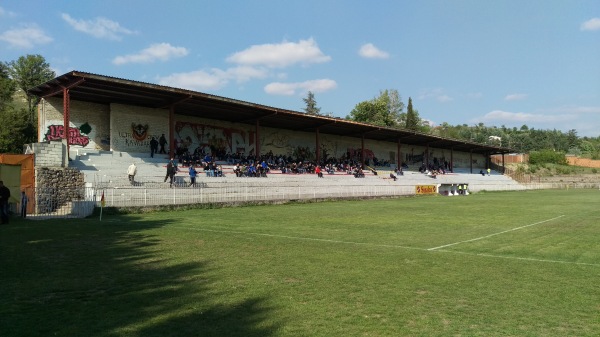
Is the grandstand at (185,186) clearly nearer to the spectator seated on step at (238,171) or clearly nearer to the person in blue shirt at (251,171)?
the spectator seated on step at (238,171)

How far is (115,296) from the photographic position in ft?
19.9

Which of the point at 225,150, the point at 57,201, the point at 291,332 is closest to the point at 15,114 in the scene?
the point at 225,150

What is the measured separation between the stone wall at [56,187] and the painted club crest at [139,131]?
10.5 meters

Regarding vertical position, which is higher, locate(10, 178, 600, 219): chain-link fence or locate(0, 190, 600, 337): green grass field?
locate(10, 178, 600, 219): chain-link fence

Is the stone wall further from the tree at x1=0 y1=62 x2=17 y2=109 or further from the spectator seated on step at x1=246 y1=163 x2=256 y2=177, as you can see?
the tree at x1=0 y1=62 x2=17 y2=109

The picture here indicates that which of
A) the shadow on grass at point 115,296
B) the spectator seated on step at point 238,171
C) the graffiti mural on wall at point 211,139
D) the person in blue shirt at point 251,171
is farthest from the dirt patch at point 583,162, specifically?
the shadow on grass at point 115,296

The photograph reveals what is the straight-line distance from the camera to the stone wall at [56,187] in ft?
67.4

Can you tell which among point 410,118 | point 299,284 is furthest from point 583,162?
point 299,284

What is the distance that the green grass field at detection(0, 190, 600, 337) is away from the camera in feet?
15.9

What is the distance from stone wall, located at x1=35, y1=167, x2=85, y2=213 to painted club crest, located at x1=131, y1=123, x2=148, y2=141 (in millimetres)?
10469

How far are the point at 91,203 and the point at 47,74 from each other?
5720cm

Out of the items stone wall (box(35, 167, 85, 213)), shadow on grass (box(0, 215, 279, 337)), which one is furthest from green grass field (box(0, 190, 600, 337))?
stone wall (box(35, 167, 85, 213))

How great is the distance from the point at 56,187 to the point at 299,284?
1964 cm

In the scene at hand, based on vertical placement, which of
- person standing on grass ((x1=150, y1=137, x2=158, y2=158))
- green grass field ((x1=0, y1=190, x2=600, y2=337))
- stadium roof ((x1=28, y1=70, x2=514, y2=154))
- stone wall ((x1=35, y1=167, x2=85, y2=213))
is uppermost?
stadium roof ((x1=28, y1=70, x2=514, y2=154))
